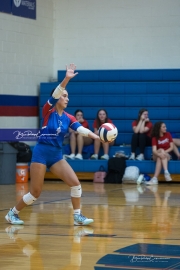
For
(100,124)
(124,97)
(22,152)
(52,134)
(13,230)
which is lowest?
(13,230)

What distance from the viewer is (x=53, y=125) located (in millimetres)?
7492

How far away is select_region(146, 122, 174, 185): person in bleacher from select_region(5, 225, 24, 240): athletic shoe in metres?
6.89

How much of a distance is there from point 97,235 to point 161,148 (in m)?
7.65

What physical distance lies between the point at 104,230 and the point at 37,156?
120 cm

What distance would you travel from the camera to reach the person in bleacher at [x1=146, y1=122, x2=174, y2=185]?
14164mm

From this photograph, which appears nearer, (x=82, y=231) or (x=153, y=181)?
(x=82, y=231)

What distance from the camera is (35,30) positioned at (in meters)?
16.6

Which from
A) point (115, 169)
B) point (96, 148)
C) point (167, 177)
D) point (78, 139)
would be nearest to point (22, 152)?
point (78, 139)

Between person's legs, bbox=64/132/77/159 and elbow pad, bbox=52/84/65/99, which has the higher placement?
elbow pad, bbox=52/84/65/99

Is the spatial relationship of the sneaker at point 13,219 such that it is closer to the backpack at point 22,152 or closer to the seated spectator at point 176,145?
the backpack at point 22,152

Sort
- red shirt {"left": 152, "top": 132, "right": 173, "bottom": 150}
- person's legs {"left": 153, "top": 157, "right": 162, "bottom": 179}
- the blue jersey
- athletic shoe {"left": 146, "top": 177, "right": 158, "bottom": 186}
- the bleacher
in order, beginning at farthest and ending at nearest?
the bleacher, red shirt {"left": 152, "top": 132, "right": 173, "bottom": 150}, person's legs {"left": 153, "top": 157, "right": 162, "bottom": 179}, athletic shoe {"left": 146, "top": 177, "right": 158, "bottom": 186}, the blue jersey

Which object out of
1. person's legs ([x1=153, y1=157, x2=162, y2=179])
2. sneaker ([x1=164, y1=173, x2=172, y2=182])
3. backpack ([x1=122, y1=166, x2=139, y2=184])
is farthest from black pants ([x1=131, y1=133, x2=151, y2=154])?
sneaker ([x1=164, y1=173, x2=172, y2=182])

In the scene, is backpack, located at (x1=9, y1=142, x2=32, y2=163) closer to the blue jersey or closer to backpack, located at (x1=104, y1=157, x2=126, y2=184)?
backpack, located at (x1=104, y1=157, x2=126, y2=184)

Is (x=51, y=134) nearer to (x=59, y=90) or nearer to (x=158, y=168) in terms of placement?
(x=59, y=90)
